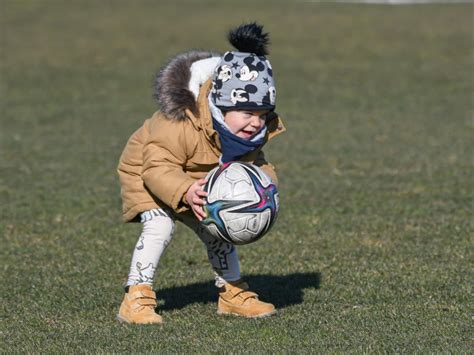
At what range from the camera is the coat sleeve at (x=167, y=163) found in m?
5.44

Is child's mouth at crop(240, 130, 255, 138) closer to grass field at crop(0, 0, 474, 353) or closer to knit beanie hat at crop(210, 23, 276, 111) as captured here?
knit beanie hat at crop(210, 23, 276, 111)

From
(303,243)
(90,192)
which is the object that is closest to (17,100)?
(90,192)

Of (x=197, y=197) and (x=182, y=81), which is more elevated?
(x=182, y=81)

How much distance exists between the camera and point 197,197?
5359mm

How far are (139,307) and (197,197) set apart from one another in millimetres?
760

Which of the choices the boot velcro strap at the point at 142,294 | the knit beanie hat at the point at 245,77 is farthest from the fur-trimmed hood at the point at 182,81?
the boot velcro strap at the point at 142,294

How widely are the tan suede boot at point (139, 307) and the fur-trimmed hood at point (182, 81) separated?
0.98 m

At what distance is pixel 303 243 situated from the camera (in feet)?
26.1

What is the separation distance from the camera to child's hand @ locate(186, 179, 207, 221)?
535cm

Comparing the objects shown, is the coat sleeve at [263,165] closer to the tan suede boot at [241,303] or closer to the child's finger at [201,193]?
the child's finger at [201,193]

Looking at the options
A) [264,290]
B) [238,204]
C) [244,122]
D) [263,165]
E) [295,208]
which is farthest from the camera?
[295,208]

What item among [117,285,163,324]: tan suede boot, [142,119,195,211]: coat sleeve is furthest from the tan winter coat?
[117,285,163,324]: tan suede boot

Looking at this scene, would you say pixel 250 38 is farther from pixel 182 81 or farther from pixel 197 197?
pixel 197 197

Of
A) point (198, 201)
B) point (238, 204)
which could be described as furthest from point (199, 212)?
point (238, 204)
